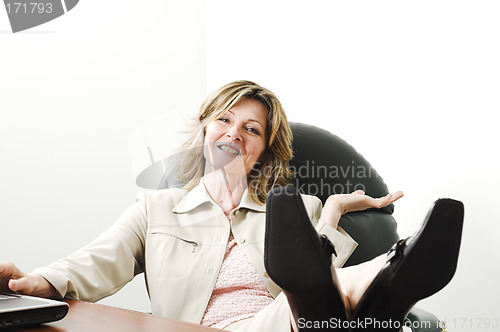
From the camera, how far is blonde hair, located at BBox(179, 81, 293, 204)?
1454 mm

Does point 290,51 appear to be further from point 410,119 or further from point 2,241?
point 2,241

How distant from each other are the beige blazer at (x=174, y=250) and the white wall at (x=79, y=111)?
842 mm

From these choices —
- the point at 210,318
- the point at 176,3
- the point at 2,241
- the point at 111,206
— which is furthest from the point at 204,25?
the point at 210,318

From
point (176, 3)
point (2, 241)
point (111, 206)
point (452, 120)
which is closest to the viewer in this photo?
point (452, 120)

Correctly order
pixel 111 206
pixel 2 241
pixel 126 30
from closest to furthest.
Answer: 1. pixel 2 241
2. pixel 111 206
3. pixel 126 30

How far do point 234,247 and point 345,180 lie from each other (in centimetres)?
37

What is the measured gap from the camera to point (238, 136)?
142 centimetres

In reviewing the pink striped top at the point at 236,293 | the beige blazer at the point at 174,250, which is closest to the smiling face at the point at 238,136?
the beige blazer at the point at 174,250

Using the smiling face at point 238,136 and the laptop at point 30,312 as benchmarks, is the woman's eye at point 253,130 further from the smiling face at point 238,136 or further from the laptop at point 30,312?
the laptop at point 30,312

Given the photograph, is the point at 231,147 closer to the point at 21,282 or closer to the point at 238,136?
the point at 238,136

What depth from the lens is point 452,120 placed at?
157 centimetres

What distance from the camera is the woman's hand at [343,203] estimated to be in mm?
1235

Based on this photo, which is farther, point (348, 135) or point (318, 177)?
point (348, 135)

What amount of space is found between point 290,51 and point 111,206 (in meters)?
1.02
